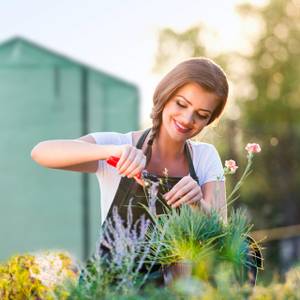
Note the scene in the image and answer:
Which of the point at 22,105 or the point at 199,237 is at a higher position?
the point at 22,105

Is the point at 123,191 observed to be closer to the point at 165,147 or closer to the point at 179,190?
the point at 165,147

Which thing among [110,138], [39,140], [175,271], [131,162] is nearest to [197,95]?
[110,138]

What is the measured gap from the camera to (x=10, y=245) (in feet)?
27.8

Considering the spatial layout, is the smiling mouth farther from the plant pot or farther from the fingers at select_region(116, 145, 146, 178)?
the plant pot

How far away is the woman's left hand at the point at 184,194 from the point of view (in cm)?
224

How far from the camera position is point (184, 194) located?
2260 millimetres

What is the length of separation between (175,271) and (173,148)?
70 centimetres

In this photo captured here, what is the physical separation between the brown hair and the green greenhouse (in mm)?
5903

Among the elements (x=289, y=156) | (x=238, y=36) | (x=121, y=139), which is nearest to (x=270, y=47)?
(x=238, y=36)

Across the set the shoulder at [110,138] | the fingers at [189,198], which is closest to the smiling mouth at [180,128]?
the shoulder at [110,138]

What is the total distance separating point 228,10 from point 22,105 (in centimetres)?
988

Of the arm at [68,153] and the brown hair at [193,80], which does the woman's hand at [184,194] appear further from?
the brown hair at [193,80]

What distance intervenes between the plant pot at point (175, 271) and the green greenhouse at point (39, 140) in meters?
6.41

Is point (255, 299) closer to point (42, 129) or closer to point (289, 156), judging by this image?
point (42, 129)
